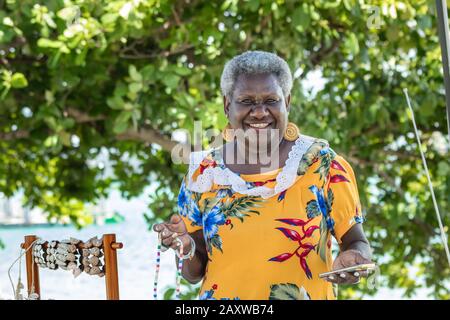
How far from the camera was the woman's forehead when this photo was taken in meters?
1.93

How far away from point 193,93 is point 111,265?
2.35 meters

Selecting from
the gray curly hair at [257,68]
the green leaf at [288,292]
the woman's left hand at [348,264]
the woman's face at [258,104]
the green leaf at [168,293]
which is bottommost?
the green leaf at [168,293]

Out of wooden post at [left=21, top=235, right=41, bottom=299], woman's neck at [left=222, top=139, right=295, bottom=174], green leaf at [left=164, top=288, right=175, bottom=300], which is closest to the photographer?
woman's neck at [left=222, top=139, right=295, bottom=174]

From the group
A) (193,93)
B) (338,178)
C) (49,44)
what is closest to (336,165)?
(338,178)

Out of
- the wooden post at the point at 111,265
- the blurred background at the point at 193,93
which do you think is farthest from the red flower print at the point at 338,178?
the blurred background at the point at 193,93

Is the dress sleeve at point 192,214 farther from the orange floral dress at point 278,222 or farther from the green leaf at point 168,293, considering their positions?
the green leaf at point 168,293

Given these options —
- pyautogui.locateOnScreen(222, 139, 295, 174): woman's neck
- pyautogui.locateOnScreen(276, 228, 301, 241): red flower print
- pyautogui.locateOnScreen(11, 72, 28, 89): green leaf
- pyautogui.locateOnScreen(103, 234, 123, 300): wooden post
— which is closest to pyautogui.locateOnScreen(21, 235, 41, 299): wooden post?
pyautogui.locateOnScreen(103, 234, 123, 300): wooden post

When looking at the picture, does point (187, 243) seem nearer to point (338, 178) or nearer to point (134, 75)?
point (338, 178)

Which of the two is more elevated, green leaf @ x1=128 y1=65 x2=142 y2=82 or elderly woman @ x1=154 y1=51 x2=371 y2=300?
green leaf @ x1=128 y1=65 x2=142 y2=82

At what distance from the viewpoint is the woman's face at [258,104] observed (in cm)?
192

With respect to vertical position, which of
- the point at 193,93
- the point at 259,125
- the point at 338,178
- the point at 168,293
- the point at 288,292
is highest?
the point at 193,93

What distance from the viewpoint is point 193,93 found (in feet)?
13.9

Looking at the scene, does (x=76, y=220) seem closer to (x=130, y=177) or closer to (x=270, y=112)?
(x=130, y=177)

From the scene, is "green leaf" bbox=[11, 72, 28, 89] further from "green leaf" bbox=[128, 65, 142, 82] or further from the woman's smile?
the woman's smile
